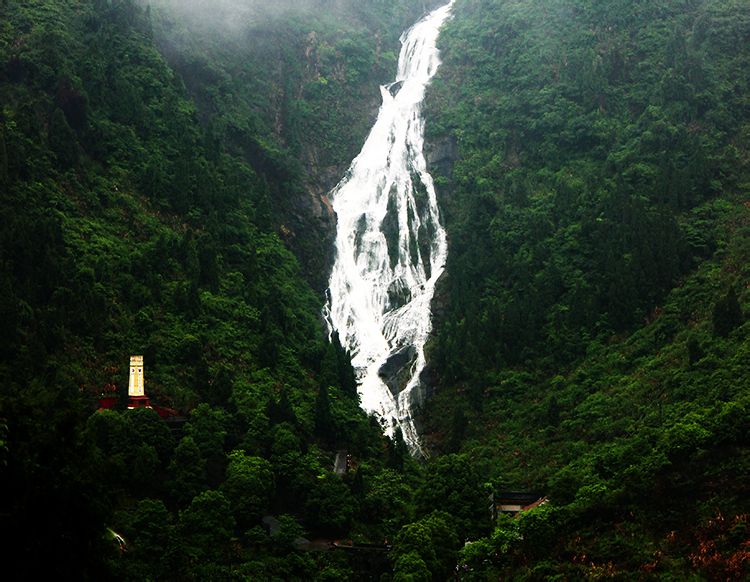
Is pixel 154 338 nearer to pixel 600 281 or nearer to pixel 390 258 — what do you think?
pixel 600 281

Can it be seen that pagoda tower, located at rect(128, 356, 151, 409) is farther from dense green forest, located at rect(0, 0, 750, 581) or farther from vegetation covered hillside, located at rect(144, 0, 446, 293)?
vegetation covered hillside, located at rect(144, 0, 446, 293)

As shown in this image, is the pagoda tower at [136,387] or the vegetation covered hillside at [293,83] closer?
the pagoda tower at [136,387]

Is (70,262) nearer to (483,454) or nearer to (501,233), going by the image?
(483,454)

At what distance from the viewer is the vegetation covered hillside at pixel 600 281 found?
42781 mm

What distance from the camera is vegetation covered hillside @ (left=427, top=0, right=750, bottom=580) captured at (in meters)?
42.8

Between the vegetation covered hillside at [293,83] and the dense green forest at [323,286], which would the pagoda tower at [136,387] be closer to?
the dense green forest at [323,286]

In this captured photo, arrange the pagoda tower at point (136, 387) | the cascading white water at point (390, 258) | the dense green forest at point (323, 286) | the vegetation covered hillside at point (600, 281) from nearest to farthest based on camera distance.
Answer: the dense green forest at point (323, 286) → the vegetation covered hillside at point (600, 281) → the pagoda tower at point (136, 387) → the cascading white water at point (390, 258)

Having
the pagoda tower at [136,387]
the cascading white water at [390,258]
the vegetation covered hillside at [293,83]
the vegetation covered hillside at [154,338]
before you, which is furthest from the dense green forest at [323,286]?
the cascading white water at [390,258]

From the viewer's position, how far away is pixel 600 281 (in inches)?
2667

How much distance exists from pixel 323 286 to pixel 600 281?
20.5 m

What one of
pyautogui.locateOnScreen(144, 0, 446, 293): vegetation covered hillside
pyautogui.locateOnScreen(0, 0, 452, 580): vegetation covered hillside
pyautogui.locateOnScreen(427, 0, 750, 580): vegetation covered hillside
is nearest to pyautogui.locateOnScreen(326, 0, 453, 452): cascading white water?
pyautogui.locateOnScreen(144, 0, 446, 293): vegetation covered hillside

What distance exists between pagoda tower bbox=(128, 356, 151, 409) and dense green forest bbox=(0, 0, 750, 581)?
540 mm

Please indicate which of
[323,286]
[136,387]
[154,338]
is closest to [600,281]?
[323,286]

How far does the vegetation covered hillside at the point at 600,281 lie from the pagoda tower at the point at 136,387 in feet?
56.2
